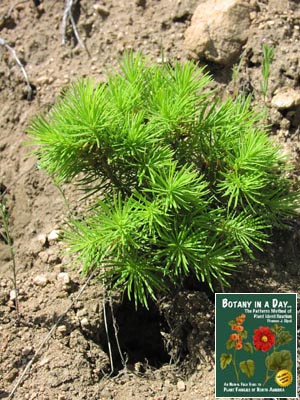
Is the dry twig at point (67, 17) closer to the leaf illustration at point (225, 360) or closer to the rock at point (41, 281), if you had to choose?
the rock at point (41, 281)

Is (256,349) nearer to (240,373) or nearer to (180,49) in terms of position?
(240,373)

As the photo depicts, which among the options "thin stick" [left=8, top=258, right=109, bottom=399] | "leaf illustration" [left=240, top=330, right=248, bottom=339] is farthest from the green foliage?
"leaf illustration" [left=240, top=330, right=248, bottom=339]

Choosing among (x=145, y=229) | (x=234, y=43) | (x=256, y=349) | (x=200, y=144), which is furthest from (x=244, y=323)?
(x=234, y=43)

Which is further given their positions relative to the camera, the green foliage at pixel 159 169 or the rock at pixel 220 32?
the rock at pixel 220 32

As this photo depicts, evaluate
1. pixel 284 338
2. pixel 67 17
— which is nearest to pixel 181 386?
pixel 284 338

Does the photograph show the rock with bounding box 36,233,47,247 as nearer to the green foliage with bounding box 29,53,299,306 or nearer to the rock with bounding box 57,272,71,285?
the rock with bounding box 57,272,71,285

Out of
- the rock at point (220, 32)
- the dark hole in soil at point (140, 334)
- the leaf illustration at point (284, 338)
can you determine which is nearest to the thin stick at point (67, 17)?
the rock at point (220, 32)

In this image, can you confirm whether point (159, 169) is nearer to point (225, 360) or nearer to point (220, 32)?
point (225, 360)
